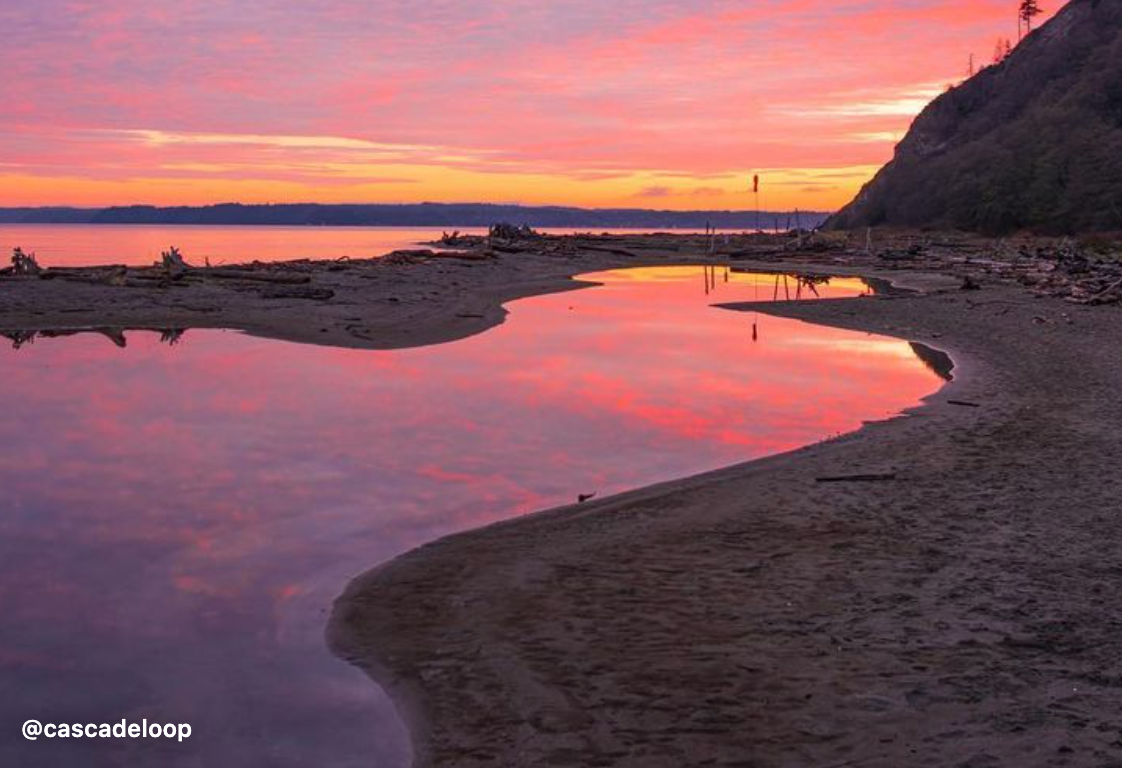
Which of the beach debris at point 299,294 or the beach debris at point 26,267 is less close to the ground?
the beach debris at point 26,267

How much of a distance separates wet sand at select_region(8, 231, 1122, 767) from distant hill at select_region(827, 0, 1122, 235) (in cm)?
8409

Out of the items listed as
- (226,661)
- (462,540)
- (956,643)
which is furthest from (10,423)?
(956,643)

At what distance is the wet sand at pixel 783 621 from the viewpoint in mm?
5836

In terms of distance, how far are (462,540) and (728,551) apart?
9.07 ft

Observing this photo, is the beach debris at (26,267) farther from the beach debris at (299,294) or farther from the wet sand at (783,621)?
the wet sand at (783,621)

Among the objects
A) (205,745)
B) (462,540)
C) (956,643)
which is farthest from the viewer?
(462,540)

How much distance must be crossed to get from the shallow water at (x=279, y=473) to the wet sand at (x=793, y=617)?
2.53ft

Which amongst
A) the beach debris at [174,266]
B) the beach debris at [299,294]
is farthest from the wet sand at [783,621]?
the beach debris at [174,266]

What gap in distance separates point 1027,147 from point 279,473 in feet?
338

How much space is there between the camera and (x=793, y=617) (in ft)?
25.2

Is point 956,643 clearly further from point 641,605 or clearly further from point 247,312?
point 247,312

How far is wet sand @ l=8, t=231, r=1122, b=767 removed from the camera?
585cm

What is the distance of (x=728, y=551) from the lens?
9.46 metres

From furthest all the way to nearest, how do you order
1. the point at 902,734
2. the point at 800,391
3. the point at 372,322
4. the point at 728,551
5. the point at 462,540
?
the point at 372,322
the point at 800,391
the point at 462,540
the point at 728,551
the point at 902,734
